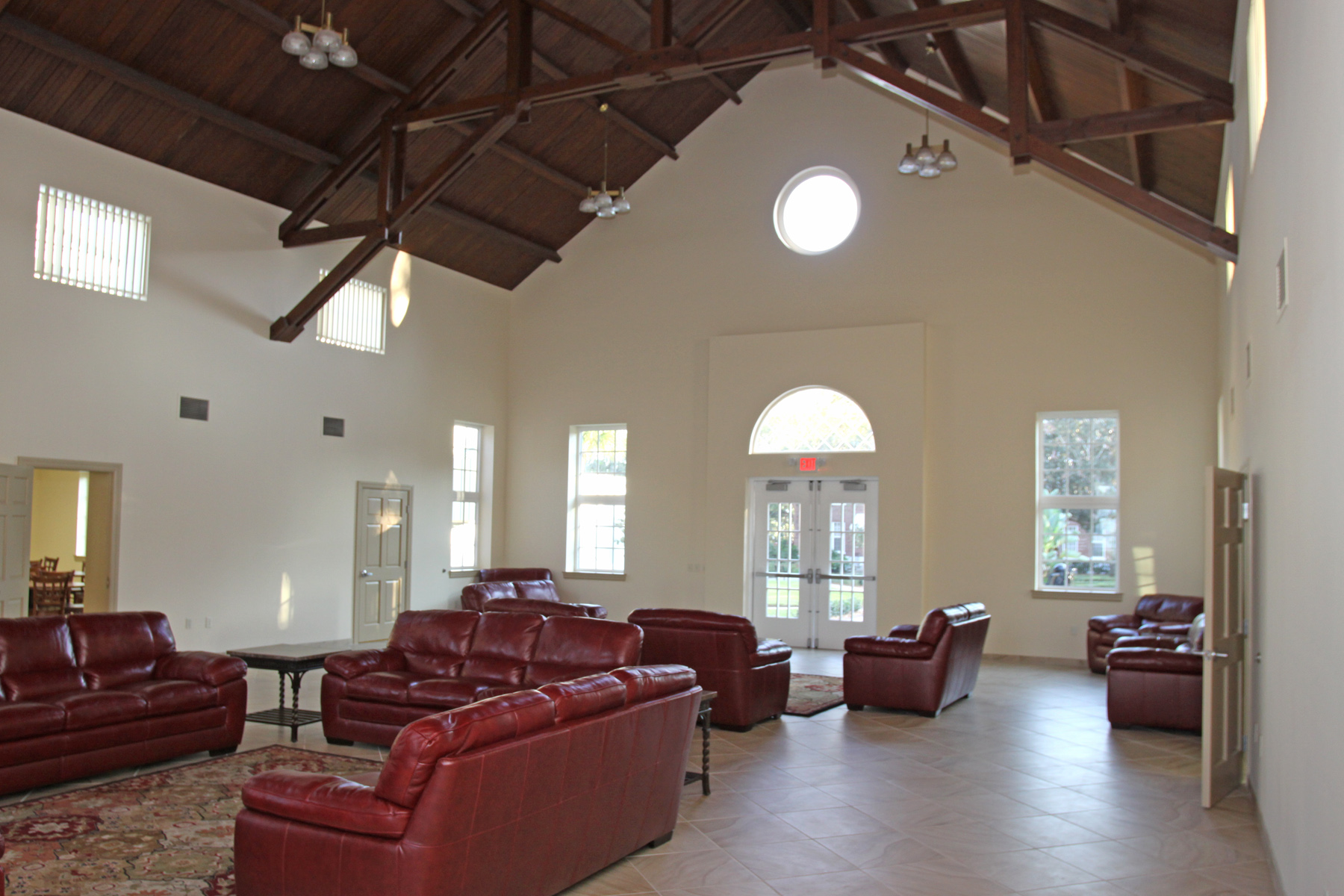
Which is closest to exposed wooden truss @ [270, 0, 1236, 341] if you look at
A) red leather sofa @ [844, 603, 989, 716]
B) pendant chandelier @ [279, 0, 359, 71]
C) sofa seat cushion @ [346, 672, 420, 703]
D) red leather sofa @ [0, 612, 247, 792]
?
pendant chandelier @ [279, 0, 359, 71]

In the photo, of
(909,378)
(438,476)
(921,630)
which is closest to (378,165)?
(438,476)

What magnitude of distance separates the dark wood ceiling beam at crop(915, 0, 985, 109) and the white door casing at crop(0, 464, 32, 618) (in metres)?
8.20

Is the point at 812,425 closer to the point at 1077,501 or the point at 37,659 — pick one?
the point at 1077,501

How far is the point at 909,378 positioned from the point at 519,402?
5.39 metres

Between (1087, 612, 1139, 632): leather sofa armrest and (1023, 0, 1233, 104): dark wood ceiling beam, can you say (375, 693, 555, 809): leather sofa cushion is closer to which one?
(1023, 0, 1233, 104): dark wood ceiling beam

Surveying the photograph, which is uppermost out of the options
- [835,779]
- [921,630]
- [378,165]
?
[378,165]

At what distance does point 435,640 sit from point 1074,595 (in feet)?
22.7

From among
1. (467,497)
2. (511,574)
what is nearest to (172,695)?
(511,574)

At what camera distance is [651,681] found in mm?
4473

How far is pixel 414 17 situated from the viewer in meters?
9.64

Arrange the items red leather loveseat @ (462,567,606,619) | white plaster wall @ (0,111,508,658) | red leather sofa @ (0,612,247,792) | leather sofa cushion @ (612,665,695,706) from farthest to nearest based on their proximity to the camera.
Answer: red leather loveseat @ (462,567,606,619), white plaster wall @ (0,111,508,658), red leather sofa @ (0,612,247,792), leather sofa cushion @ (612,665,695,706)

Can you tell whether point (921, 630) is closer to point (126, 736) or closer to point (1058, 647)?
point (1058, 647)

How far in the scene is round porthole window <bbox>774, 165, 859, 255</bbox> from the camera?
1232 cm

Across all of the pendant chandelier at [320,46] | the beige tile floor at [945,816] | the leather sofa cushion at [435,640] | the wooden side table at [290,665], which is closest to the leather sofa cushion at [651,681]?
the beige tile floor at [945,816]
